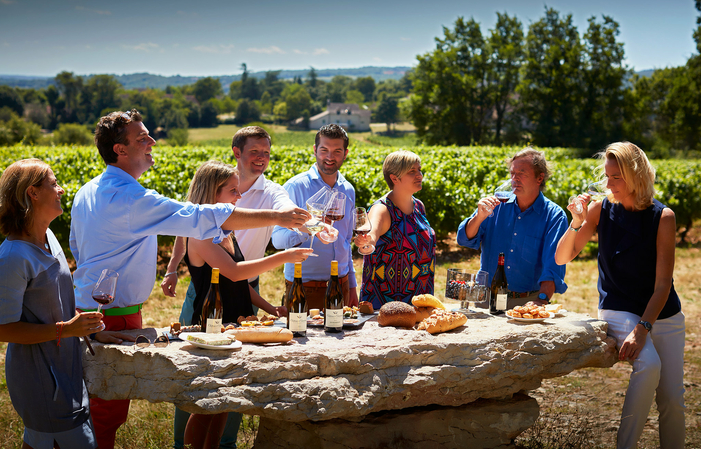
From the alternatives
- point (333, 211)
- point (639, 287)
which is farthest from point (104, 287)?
point (639, 287)

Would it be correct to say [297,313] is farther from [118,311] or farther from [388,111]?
[388,111]

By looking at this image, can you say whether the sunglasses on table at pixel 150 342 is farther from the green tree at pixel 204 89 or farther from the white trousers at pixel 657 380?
the green tree at pixel 204 89

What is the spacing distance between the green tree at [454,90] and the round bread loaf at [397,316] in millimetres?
51627

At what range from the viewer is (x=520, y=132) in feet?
173

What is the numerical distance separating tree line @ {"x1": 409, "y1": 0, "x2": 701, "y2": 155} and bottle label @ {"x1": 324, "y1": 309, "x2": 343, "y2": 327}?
50139mm

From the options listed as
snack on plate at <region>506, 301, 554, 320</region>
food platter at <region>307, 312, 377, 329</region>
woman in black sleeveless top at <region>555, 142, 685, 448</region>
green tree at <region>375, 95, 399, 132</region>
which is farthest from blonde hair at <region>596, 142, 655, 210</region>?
green tree at <region>375, 95, 399, 132</region>

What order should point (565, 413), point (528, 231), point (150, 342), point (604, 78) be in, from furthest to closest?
1. point (604, 78)
2. point (565, 413)
3. point (528, 231)
4. point (150, 342)

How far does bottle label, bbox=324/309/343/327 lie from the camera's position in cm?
313

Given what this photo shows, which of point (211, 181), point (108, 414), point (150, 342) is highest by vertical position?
point (211, 181)

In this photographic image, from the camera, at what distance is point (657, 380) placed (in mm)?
3287

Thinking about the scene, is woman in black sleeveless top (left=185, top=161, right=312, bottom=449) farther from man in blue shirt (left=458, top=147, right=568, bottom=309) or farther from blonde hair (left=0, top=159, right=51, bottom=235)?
man in blue shirt (left=458, top=147, right=568, bottom=309)

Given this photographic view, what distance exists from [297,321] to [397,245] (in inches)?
49.9

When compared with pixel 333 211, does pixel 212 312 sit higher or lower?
lower

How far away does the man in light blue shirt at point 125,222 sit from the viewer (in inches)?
111
